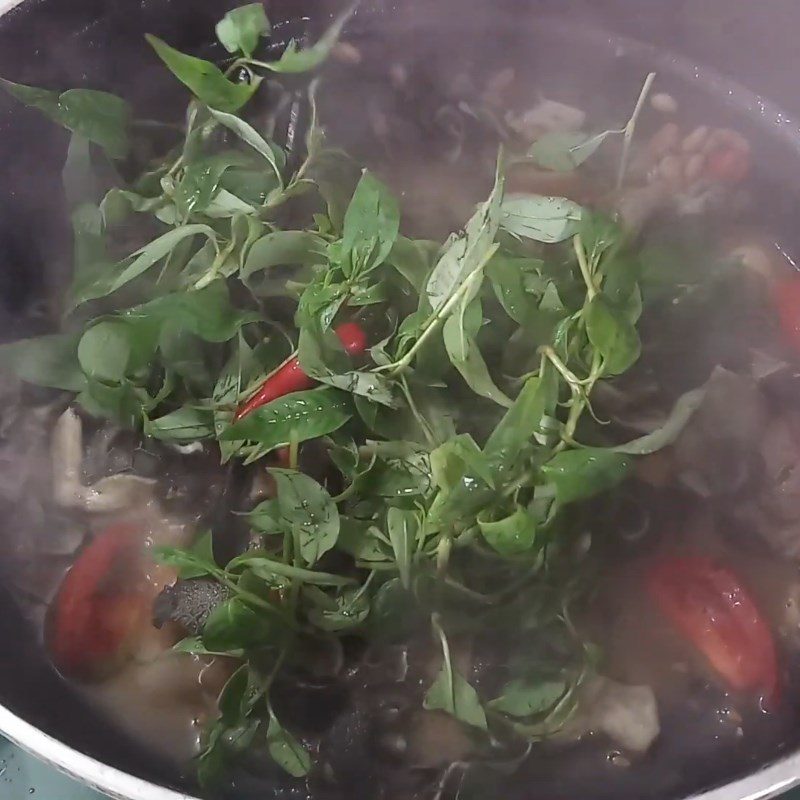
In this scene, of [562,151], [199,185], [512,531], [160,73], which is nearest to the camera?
[512,531]

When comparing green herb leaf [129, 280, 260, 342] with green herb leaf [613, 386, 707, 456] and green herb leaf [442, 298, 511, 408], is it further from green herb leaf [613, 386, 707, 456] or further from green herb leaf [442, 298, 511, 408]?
green herb leaf [613, 386, 707, 456]

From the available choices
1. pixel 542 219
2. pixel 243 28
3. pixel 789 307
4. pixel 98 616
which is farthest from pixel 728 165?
pixel 98 616

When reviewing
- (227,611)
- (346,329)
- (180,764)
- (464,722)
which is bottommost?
(180,764)

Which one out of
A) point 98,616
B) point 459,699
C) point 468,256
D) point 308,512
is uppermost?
point 468,256

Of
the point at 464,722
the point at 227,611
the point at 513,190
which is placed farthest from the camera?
the point at 513,190

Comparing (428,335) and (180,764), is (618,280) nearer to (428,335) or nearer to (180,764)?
(428,335)

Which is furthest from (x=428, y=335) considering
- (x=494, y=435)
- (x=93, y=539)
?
(x=93, y=539)

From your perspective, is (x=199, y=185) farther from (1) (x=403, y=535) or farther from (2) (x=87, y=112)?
(1) (x=403, y=535)
